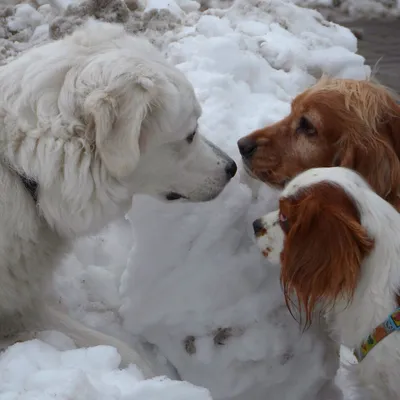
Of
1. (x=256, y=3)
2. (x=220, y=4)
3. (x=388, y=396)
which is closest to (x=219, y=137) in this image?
(x=388, y=396)

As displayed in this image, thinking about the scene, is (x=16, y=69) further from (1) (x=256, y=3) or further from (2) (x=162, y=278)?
(1) (x=256, y=3)

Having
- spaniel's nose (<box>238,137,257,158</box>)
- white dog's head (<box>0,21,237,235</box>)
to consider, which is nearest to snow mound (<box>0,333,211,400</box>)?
white dog's head (<box>0,21,237,235</box>)

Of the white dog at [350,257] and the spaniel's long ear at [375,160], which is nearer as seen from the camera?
the white dog at [350,257]

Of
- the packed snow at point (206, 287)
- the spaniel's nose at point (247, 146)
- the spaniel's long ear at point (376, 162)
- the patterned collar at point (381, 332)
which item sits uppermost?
the spaniel's long ear at point (376, 162)

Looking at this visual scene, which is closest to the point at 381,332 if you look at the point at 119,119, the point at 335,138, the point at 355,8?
the point at 335,138

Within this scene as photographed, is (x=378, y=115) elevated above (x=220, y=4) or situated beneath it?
elevated above

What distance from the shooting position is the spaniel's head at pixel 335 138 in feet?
10.7

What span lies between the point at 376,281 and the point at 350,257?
18 cm

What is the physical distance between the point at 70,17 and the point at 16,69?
150 inches

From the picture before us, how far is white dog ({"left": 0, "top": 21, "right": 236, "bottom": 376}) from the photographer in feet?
8.09

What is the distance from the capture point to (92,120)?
2.48 metres

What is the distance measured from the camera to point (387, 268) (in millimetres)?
2689

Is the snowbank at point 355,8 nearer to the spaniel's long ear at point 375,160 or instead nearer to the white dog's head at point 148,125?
the spaniel's long ear at point 375,160

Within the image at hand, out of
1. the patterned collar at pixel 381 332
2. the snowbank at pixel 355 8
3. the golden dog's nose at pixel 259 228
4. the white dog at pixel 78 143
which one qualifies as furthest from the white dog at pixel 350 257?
the snowbank at pixel 355 8
